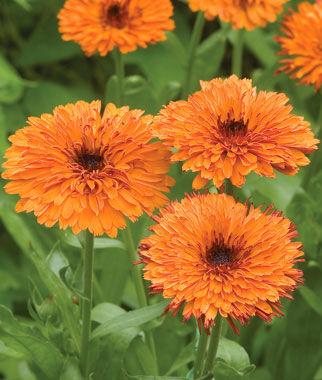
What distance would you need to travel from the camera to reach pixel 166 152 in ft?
2.93

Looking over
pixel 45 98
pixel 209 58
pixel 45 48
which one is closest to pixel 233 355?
pixel 209 58

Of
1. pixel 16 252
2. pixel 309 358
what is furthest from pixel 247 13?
pixel 16 252

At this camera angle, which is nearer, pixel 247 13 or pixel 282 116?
pixel 282 116

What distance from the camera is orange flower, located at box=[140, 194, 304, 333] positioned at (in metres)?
0.77

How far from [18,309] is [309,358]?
79 centimetres

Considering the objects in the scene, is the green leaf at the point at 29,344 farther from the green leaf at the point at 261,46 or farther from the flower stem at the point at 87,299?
the green leaf at the point at 261,46

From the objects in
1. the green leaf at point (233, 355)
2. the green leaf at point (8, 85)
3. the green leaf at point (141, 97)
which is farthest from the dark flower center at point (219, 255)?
the green leaf at point (8, 85)

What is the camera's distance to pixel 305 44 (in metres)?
1.25

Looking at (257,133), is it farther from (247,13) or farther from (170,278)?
(247,13)

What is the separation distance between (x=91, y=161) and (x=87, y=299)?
0.61 feet

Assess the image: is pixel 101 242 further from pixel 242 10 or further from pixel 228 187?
pixel 242 10

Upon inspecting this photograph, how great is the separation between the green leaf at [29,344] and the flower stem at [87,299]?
40mm

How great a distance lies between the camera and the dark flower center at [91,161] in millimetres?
897

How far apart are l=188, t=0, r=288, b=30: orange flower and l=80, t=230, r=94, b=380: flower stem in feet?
1.97
